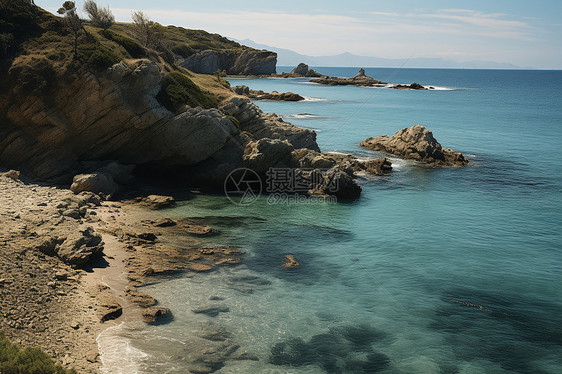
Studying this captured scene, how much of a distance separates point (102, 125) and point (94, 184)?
5571mm

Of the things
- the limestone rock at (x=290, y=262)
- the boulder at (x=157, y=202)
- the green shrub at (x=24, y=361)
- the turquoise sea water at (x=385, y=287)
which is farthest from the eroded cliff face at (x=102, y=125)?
the green shrub at (x=24, y=361)

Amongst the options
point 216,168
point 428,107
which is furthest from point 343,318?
point 428,107

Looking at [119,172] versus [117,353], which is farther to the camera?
[119,172]

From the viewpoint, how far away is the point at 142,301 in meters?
19.8

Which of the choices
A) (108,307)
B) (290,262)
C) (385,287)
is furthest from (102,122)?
(385,287)

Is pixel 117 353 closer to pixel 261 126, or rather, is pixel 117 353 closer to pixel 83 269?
pixel 83 269

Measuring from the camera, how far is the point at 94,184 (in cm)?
3319

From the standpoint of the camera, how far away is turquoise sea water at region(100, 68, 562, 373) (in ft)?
56.3

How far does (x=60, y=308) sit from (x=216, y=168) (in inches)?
903

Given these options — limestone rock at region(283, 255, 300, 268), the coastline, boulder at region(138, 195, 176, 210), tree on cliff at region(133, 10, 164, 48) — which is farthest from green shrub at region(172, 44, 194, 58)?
limestone rock at region(283, 255, 300, 268)

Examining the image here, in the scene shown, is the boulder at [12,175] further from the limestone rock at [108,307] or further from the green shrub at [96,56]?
the limestone rock at [108,307]

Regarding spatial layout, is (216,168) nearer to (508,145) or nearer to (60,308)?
(60,308)

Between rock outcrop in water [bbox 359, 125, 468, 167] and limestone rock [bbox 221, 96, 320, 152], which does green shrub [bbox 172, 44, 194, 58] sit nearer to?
rock outcrop in water [bbox 359, 125, 468, 167]

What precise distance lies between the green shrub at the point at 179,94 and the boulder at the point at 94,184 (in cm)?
Answer: 886
